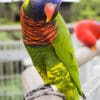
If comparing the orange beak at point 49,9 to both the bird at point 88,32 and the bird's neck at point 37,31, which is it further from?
the bird at point 88,32

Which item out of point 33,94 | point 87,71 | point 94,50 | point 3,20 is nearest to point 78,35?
point 94,50

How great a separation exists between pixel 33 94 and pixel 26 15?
0.49 ft

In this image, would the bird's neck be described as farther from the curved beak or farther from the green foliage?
the green foliage

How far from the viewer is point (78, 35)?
1138mm

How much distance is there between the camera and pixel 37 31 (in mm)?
829

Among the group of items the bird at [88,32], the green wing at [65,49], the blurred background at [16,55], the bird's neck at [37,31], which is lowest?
the blurred background at [16,55]

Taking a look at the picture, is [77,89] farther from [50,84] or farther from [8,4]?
[8,4]

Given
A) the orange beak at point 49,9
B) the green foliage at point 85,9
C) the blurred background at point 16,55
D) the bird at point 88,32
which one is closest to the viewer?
the orange beak at point 49,9

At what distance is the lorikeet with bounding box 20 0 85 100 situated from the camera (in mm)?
811

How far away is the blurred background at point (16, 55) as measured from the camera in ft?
4.25

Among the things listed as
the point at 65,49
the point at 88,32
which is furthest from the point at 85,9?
the point at 65,49

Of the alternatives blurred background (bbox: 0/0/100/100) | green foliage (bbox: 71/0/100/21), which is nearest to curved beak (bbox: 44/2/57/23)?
blurred background (bbox: 0/0/100/100)

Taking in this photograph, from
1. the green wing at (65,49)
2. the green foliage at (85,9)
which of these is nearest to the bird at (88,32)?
the green wing at (65,49)

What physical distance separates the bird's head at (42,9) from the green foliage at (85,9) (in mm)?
3182
